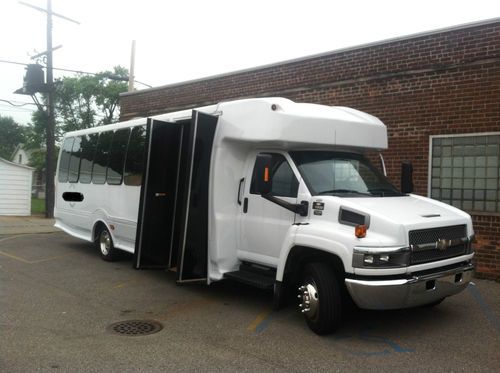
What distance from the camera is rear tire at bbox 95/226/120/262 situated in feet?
31.8

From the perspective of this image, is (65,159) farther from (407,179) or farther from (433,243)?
(433,243)

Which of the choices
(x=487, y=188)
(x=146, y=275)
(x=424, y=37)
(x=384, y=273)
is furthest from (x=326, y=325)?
(x=424, y=37)

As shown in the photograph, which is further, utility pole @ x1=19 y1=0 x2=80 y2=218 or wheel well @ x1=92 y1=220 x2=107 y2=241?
utility pole @ x1=19 y1=0 x2=80 y2=218

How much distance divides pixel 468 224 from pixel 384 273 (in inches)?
60.6

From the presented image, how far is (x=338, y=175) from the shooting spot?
241 inches

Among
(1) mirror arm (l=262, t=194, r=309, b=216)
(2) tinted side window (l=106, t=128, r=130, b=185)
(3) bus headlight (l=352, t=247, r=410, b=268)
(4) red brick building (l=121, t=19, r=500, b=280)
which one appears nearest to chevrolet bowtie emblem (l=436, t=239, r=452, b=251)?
(3) bus headlight (l=352, t=247, r=410, b=268)

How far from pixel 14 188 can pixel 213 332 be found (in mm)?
17427

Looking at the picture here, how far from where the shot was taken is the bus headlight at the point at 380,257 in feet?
16.1

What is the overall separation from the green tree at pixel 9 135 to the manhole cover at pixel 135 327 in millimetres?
102633

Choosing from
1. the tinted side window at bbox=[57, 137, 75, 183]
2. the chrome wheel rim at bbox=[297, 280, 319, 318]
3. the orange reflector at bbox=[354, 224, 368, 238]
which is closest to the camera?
the orange reflector at bbox=[354, 224, 368, 238]

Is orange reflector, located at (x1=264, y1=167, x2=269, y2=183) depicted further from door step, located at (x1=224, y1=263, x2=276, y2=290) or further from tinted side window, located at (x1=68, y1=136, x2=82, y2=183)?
tinted side window, located at (x1=68, y1=136, x2=82, y2=183)

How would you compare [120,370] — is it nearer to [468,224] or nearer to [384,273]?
[384,273]

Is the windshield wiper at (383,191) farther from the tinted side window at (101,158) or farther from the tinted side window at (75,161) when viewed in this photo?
the tinted side window at (75,161)

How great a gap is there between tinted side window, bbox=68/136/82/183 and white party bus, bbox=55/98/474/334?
285 cm
